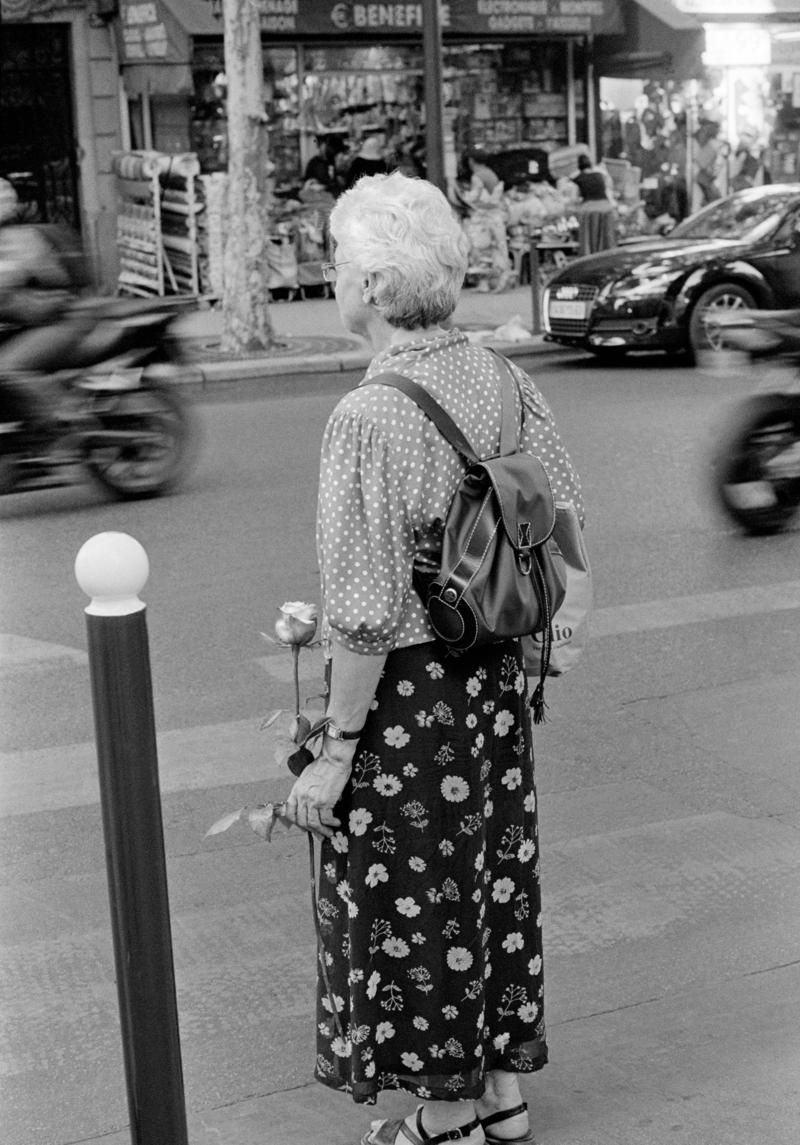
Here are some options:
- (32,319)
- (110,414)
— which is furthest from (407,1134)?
(110,414)

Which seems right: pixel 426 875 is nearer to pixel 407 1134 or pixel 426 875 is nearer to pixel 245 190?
pixel 407 1134

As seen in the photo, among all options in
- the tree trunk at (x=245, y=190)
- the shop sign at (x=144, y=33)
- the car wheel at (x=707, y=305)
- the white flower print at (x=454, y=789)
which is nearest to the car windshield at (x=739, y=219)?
the car wheel at (x=707, y=305)

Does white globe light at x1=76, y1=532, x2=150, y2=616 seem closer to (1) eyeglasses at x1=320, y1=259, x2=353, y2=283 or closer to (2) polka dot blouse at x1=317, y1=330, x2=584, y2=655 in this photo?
(2) polka dot blouse at x1=317, y1=330, x2=584, y2=655

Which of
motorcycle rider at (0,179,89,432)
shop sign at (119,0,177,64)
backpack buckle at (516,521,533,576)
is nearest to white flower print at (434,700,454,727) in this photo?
backpack buckle at (516,521,533,576)

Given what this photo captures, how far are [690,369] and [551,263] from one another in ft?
22.5

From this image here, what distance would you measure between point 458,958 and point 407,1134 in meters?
0.38

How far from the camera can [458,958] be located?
2.83 meters

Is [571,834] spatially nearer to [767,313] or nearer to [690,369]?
[767,313]

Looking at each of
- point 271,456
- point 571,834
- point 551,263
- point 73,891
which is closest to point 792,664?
point 571,834

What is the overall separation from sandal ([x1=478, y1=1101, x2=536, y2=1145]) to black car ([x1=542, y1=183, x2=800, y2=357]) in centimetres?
1089

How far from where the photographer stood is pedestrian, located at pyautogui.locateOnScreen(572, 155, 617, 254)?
63.3 ft

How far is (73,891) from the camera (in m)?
4.23

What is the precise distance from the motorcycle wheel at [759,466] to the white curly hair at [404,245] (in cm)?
529

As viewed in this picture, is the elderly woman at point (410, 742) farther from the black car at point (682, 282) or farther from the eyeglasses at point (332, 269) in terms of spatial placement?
the black car at point (682, 282)
